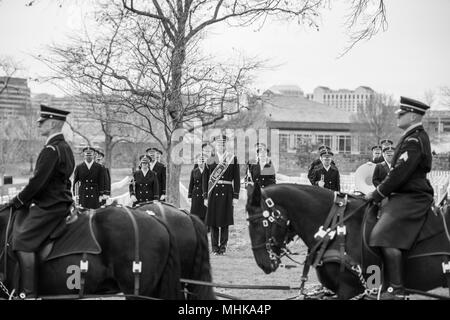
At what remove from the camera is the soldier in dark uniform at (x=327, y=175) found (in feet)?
48.8

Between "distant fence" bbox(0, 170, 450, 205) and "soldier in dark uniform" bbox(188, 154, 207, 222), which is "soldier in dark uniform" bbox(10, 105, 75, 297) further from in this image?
"distant fence" bbox(0, 170, 450, 205)

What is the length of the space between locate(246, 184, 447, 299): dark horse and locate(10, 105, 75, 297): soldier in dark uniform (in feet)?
6.62

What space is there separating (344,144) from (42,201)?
6509 centimetres

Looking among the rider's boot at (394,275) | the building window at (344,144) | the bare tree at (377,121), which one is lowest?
the rider's boot at (394,275)

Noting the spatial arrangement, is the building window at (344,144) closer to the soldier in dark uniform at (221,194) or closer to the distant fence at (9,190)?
the distant fence at (9,190)

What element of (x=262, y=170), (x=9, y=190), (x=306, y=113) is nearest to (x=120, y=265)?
(x=262, y=170)

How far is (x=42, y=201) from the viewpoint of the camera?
6566mm

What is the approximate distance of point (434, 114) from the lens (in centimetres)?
6272

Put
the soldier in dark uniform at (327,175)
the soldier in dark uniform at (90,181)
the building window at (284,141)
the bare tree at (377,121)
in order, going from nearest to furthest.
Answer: the soldier in dark uniform at (90,181), the soldier in dark uniform at (327,175), the building window at (284,141), the bare tree at (377,121)

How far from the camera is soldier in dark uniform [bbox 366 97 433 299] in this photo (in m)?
6.32

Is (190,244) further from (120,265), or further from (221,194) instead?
(221,194)

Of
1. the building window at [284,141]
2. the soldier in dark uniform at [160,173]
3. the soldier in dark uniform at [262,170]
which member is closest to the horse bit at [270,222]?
the soldier in dark uniform at [160,173]

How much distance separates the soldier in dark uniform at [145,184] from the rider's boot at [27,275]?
8151mm

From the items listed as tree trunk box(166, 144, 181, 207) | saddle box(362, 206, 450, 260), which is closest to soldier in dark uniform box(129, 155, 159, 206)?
tree trunk box(166, 144, 181, 207)
